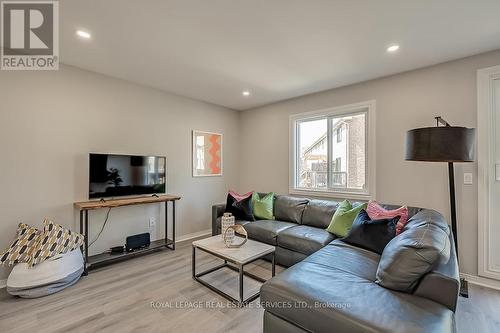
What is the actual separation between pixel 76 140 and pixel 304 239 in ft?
10.3

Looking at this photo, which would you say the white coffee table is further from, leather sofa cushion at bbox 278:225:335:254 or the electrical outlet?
the electrical outlet

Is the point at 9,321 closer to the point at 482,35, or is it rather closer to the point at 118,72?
the point at 118,72

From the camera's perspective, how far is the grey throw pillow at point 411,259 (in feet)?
4.57

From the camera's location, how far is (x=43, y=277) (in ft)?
7.31

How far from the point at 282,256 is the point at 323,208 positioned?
92 cm

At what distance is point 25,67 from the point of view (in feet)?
8.45

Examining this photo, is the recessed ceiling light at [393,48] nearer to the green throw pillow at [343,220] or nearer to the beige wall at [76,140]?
the green throw pillow at [343,220]

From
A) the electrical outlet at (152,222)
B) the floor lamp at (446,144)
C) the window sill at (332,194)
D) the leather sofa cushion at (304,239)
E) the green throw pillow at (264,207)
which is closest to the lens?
the floor lamp at (446,144)

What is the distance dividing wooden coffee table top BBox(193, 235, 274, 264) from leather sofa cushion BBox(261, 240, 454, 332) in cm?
50

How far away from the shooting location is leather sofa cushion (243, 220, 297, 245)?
3021mm

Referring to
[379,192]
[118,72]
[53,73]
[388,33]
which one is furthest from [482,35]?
[53,73]

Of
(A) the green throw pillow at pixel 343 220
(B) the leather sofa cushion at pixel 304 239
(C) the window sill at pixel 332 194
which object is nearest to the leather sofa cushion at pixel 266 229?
(B) the leather sofa cushion at pixel 304 239

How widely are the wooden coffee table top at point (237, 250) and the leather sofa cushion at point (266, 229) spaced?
1.71 ft

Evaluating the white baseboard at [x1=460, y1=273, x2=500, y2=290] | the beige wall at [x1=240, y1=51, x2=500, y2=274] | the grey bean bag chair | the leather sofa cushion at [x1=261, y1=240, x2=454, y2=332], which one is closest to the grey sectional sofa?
the leather sofa cushion at [x1=261, y1=240, x2=454, y2=332]
